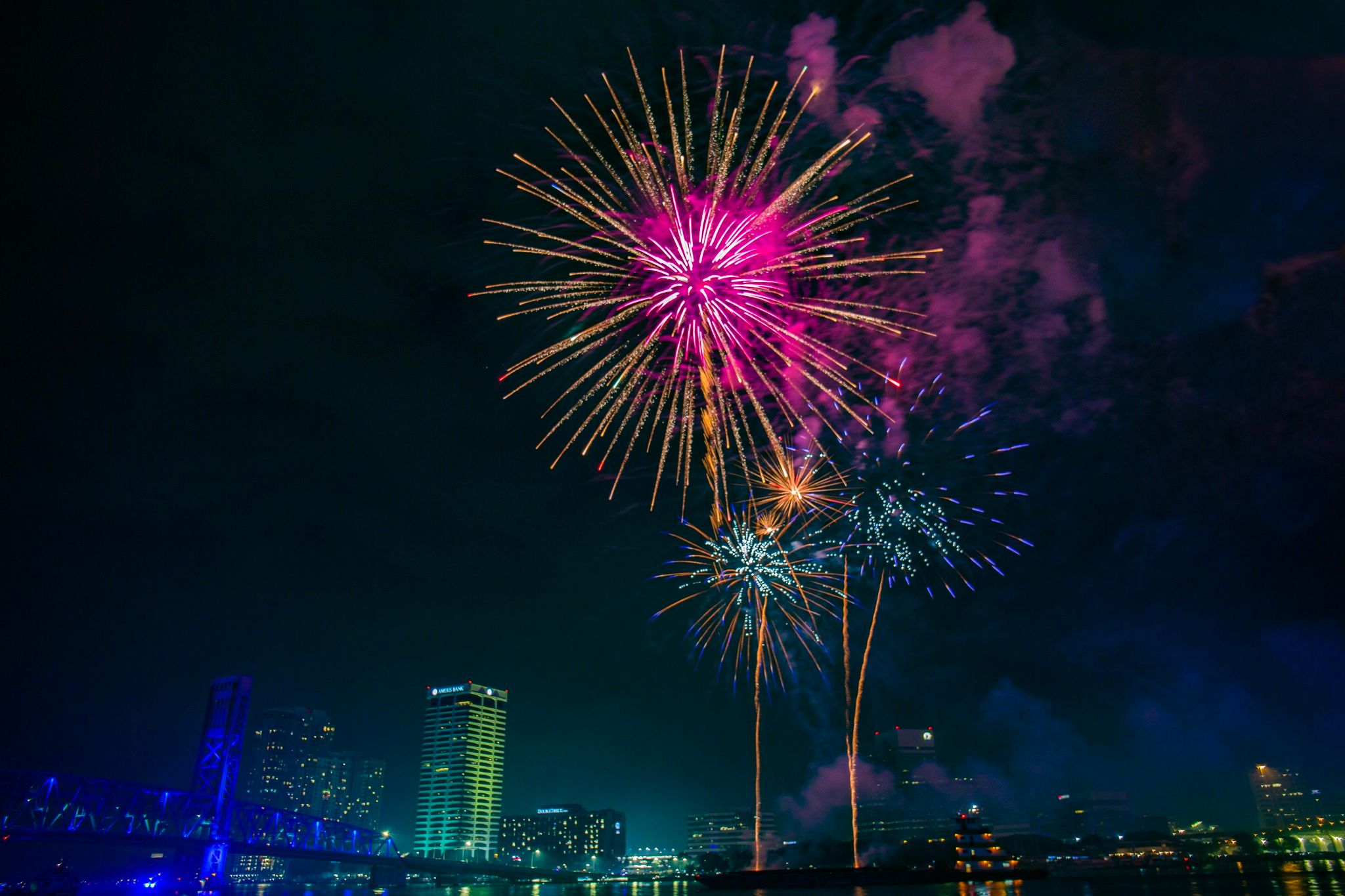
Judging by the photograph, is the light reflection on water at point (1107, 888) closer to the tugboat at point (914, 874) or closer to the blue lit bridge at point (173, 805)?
the tugboat at point (914, 874)

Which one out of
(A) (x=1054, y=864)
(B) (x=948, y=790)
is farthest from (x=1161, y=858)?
(B) (x=948, y=790)

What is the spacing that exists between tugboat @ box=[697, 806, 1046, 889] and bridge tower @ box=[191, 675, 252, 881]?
215ft

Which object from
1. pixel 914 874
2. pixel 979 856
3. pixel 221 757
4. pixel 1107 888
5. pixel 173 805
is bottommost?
pixel 914 874

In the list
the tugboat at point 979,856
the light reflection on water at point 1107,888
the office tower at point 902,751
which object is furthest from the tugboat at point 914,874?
the office tower at point 902,751

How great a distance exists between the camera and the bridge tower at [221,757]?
105688 mm

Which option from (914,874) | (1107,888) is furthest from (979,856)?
(1107,888)

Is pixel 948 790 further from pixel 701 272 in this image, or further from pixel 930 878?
pixel 701 272

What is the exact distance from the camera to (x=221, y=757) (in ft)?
362

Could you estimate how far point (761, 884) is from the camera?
103 meters

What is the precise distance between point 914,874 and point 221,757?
97.5 m

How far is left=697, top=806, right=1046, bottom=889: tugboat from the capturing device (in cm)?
10200

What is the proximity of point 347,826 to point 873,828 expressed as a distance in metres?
102

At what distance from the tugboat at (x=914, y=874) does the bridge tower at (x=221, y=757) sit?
65485 mm

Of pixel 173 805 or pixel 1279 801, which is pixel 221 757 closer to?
pixel 173 805
